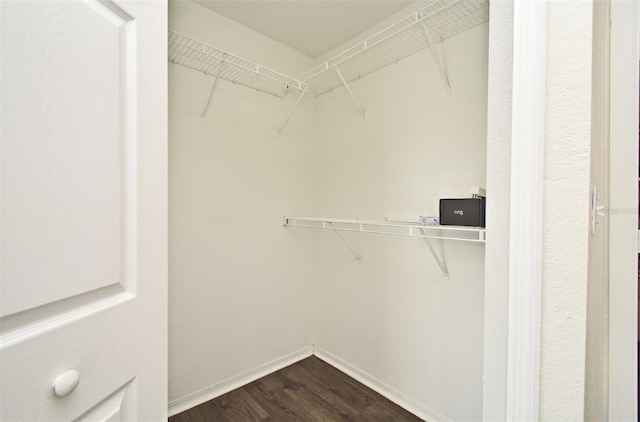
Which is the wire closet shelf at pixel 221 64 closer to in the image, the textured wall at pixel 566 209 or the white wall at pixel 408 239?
the white wall at pixel 408 239

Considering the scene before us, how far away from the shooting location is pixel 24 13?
0.38 m

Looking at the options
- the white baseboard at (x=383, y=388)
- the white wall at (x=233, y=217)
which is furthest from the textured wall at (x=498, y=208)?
the white wall at (x=233, y=217)

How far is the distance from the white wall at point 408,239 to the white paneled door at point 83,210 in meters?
1.43

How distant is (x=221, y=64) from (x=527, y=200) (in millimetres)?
1680

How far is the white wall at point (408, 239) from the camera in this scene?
4.89 feet

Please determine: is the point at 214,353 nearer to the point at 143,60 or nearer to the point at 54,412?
the point at 54,412

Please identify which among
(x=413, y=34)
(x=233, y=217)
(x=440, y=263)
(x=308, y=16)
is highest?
(x=308, y=16)

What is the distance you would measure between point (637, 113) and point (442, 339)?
1.40 m

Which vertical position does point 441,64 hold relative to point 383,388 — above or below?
above

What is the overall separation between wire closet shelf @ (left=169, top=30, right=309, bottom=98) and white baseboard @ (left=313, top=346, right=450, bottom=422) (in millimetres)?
2033

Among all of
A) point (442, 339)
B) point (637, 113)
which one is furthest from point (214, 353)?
point (637, 113)

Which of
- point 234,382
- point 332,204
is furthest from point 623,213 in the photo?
point 234,382

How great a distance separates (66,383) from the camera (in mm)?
421

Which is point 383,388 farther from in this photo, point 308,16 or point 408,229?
point 308,16
